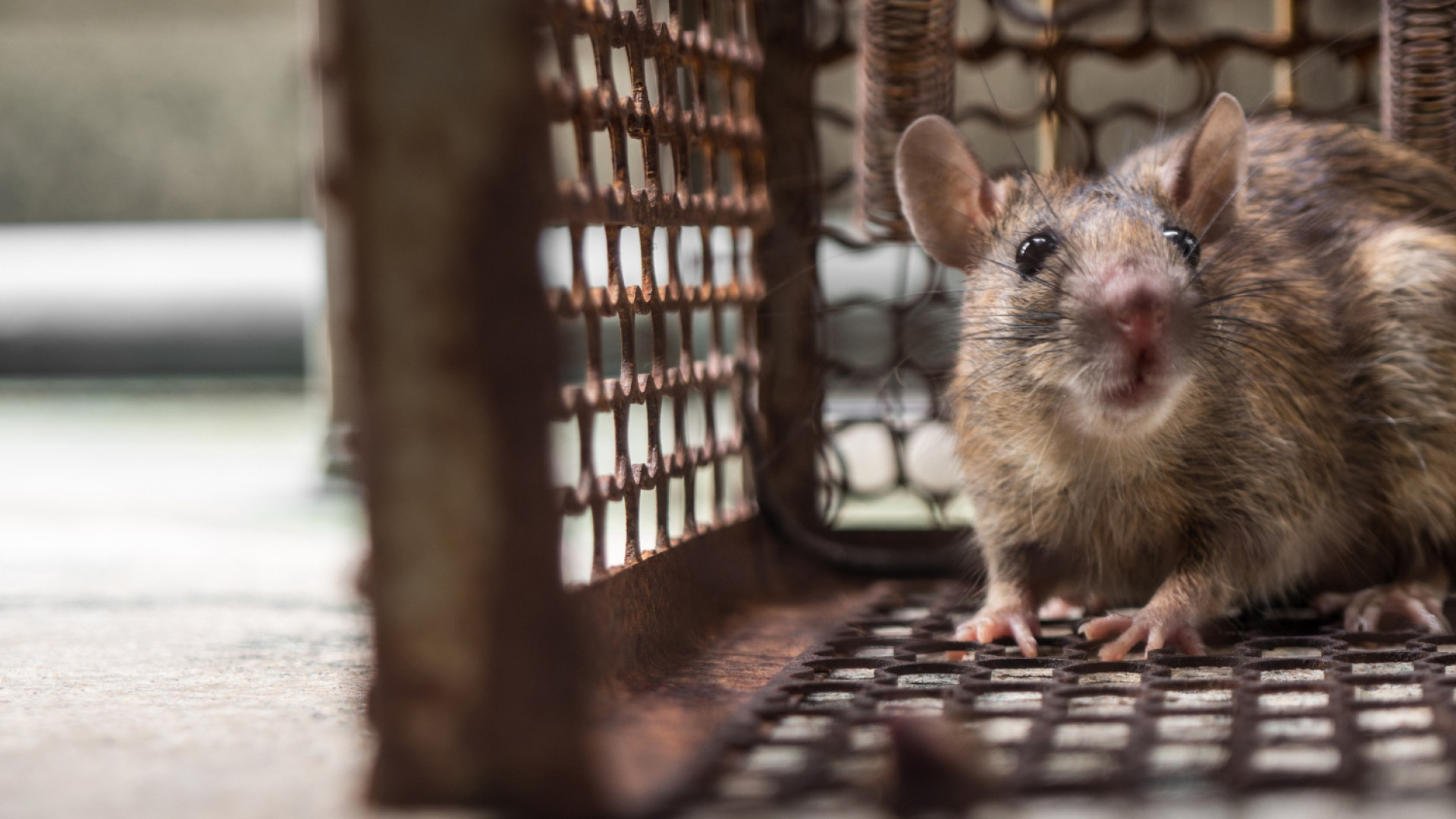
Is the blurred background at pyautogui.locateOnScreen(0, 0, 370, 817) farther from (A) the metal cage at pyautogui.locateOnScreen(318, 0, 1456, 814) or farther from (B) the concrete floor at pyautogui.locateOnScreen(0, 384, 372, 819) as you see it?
(A) the metal cage at pyautogui.locateOnScreen(318, 0, 1456, 814)

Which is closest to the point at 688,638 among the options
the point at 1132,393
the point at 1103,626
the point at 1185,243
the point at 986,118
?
the point at 1103,626

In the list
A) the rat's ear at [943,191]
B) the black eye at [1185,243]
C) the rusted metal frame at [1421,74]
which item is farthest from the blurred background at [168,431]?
the rusted metal frame at [1421,74]

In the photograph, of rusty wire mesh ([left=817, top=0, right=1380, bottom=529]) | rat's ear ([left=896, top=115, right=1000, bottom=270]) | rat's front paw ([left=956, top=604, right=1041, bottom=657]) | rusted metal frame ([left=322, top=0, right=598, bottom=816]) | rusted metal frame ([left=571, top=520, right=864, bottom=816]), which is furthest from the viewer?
rusty wire mesh ([left=817, top=0, right=1380, bottom=529])

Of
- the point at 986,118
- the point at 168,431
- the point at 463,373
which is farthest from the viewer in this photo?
the point at 168,431

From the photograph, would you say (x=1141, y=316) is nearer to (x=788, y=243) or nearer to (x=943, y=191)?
(x=943, y=191)

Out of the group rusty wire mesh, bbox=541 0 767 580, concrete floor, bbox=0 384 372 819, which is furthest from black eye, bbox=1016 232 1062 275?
concrete floor, bbox=0 384 372 819

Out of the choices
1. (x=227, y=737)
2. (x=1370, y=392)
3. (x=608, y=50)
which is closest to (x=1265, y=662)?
(x=1370, y=392)

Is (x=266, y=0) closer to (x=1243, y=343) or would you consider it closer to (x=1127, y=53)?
(x=1127, y=53)
